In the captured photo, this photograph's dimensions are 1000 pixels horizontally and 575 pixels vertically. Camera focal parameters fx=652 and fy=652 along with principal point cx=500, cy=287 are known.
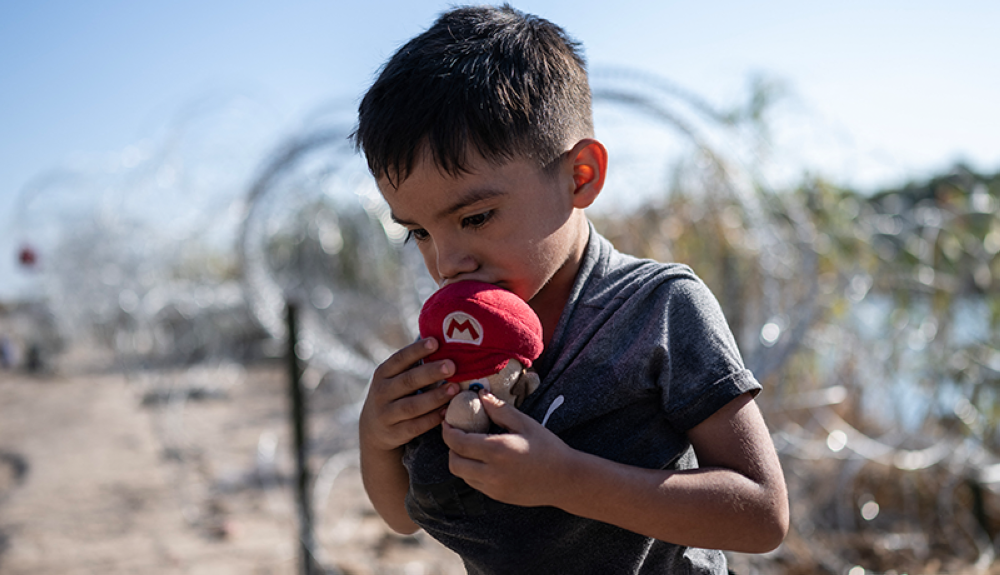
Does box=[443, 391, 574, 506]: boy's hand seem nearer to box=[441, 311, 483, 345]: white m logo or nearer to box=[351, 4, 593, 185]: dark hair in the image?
box=[441, 311, 483, 345]: white m logo

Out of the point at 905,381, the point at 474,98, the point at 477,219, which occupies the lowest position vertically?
the point at 905,381

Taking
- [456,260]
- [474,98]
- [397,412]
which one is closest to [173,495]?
[397,412]

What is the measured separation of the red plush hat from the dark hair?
0.15m

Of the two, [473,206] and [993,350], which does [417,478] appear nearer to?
[473,206]

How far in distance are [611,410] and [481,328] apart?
20cm

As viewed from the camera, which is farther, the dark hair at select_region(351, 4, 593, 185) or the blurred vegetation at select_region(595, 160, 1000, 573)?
the blurred vegetation at select_region(595, 160, 1000, 573)

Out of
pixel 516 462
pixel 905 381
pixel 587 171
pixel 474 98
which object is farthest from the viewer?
pixel 905 381

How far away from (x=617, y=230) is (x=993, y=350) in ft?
6.97

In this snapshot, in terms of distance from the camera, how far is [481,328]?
30.5 inches

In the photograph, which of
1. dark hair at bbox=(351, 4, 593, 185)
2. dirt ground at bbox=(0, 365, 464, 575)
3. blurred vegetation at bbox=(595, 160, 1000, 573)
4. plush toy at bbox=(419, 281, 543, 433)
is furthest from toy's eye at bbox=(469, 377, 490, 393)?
dirt ground at bbox=(0, 365, 464, 575)

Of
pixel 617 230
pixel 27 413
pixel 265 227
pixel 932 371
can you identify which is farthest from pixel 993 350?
pixel 27 413

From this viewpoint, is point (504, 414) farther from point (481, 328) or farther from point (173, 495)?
point (173, 495)

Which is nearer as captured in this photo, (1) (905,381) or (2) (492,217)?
(2) (492,217)

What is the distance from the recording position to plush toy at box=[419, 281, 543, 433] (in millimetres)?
771
